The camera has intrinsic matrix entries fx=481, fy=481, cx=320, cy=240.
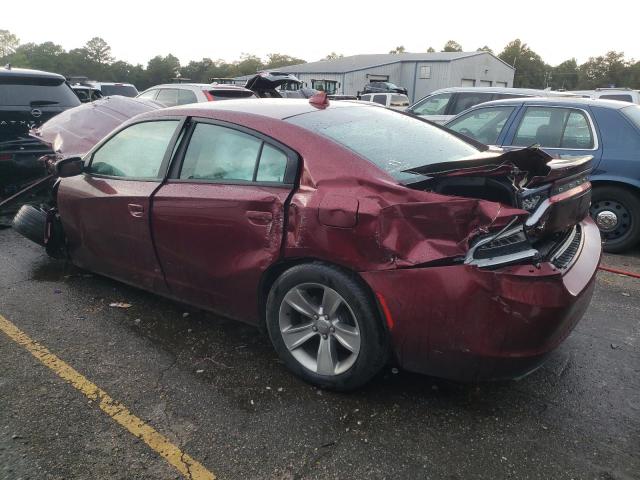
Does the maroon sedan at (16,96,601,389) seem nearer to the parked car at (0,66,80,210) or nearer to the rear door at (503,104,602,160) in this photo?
the rear door at (503,104,602,160)

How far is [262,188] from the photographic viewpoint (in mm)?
2738

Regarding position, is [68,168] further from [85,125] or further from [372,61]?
[372,61]

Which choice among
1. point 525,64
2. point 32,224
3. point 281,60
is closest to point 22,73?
point 32,224

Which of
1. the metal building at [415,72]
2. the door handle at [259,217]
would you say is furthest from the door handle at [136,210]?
the metal building at [415,72]

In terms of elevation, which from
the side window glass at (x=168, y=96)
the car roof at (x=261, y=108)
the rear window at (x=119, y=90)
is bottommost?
the rear window at (x=119, y=90)

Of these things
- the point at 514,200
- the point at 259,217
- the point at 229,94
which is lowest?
the point at 259,217

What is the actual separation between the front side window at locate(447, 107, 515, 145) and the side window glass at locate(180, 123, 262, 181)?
353 centimetres

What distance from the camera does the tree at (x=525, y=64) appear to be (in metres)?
81.0

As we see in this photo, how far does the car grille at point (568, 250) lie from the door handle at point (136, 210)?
256 cm

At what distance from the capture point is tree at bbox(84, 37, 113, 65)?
287 ft

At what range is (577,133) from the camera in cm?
511

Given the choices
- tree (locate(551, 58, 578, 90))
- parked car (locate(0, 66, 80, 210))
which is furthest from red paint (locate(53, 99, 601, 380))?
tree (locate(551, 58, 578, 90))

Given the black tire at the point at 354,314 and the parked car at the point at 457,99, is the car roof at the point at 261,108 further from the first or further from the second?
the parked car at the point at 457,99

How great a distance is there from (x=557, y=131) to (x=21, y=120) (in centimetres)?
642
